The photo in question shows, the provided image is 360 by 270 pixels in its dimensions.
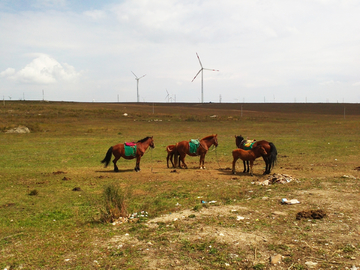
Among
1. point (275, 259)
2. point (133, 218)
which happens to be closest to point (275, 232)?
point (275, 259)

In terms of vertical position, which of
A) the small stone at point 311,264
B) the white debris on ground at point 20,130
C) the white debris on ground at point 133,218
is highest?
the white debris on ground at point 20,130

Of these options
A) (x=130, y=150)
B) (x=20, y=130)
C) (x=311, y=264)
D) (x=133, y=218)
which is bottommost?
(x=133, y=218)

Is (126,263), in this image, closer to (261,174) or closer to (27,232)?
(27,232)

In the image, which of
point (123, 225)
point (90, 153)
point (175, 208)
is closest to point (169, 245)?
point (123, 225)

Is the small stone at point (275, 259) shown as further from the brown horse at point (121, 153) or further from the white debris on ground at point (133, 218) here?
the brown horse at point (121, 153)

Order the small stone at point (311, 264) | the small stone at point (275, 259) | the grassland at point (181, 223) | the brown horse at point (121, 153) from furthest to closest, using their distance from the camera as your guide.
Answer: the brown horse at point (121, 153)
the grassland at point (181, 223)
the small stone at point (275, 259)
the small stone at point (311, 264)

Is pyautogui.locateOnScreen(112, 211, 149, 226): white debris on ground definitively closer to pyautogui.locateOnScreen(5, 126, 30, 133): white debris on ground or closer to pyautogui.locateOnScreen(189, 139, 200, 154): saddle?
pyautogui.locateOnScreen(189, 139, 200, 154): saddle

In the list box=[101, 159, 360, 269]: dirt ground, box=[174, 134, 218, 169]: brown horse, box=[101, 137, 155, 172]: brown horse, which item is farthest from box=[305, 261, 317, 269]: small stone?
→ box=[101, 137, 155, 172]: brown horse

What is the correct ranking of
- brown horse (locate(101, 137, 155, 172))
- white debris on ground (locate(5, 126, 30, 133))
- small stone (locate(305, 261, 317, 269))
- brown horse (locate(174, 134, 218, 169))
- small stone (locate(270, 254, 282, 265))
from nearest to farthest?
small stone (locate(305, 261, 317, 269)) < small stone (locate(270, 254, 282, 265)) < brown horse (locate(101, 137, 155, 172)) < brown horse (locate(174, 134, 218, 169)) < white debris on ground (locate(5, 126, 30, 133))

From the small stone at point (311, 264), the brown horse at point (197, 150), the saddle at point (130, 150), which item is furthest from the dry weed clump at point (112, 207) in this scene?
the brown horse at point (197, 150)

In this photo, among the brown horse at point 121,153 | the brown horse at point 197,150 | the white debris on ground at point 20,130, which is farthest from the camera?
the white debris on ground at point 20,130

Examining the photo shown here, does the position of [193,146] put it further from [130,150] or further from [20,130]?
[20,130]

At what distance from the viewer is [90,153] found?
22.5 metres

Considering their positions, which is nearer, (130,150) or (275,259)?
(275,259)
